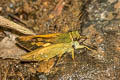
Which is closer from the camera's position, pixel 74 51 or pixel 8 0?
pixel 74 51

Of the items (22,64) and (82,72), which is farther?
(22,64)

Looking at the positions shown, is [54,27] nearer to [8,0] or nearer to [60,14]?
[60,14]

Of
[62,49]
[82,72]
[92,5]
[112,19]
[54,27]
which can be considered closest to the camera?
[82,72]

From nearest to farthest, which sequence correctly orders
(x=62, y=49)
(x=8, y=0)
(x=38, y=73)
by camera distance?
1. (x=38, y=73)
2. (x=62, y=49)
3. (x=8, y=0)

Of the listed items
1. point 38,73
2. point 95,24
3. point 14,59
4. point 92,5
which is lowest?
point 38,73

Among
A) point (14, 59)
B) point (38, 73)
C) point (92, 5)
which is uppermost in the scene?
point (92, 5)

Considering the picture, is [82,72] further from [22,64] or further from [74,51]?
[22,64]

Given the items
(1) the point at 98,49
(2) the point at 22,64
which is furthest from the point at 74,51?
(2) the point at 22,64

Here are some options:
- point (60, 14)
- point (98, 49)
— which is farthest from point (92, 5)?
point (98, 49)

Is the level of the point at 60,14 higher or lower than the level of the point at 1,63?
higher
